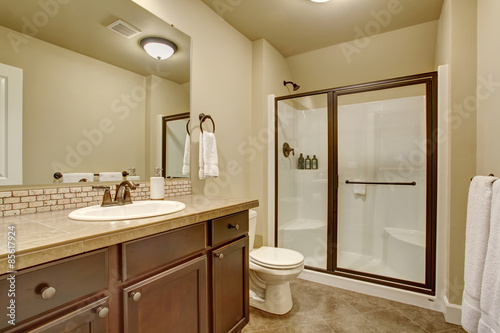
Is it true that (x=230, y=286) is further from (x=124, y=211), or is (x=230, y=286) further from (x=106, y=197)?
(x=106, y=197)

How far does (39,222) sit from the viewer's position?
0.90 meters

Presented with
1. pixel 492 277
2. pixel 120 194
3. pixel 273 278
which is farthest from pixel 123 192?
pixel 492 277

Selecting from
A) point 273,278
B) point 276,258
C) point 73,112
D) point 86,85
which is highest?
point 86,85

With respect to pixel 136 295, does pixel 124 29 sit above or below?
above

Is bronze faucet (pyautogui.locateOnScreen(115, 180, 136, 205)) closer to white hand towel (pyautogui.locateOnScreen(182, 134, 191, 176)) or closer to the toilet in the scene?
white hand towel (pyautogui.locateOnScreen(182, 134, 191, 176))

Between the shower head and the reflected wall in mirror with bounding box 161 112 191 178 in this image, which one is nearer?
the reflected wall in mirror with bounding box 161 112 191 178

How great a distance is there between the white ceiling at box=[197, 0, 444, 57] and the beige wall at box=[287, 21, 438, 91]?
0.40 feet

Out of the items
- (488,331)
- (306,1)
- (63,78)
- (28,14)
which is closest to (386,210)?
(488,331)

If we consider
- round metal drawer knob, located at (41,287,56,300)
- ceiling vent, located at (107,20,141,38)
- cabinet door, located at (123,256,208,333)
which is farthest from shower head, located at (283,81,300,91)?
round metal drawer knob, located at (41,287,56,300)

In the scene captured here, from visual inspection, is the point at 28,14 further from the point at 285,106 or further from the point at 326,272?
the point at 326,272

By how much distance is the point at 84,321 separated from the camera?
0.72 m

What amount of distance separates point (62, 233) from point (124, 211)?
0.50m

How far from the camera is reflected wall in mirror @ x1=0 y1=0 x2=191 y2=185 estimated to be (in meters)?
1.08

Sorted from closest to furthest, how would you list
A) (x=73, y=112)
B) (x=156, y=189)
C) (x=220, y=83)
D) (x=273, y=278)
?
(x=73, y=112) < (x=156, y=189) < (x=273, y=278) < (x=220, y=83)
